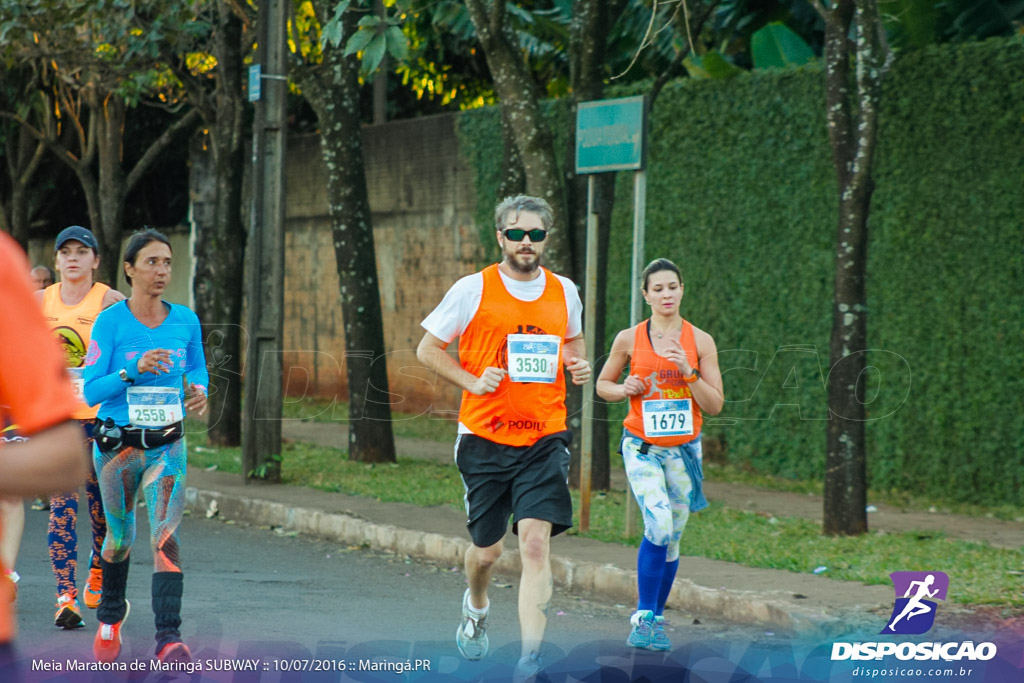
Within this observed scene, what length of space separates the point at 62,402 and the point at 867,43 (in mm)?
7878

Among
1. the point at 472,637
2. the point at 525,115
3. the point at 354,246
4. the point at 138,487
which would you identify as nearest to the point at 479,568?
the point at 472,637

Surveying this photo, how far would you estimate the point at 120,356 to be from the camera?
5973mm

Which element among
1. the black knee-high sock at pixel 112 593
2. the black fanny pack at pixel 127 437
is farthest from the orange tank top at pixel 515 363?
the black knee-high sock at pixel 112 593

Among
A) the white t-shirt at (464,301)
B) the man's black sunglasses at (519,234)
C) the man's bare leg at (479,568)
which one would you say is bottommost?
the man's bare leg at (479,568)

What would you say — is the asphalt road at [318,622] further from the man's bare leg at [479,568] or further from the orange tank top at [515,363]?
the orange tank top at [515,363]

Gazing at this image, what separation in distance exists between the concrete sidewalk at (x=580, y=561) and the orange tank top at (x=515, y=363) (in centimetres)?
190

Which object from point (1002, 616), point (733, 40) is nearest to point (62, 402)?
point (1002, 616)

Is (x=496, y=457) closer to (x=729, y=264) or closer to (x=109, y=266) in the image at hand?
(x=729, y=264)

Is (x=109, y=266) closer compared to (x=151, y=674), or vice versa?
(x=151, y=674)

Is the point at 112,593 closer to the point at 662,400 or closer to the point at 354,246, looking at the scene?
Answer: the point at 662,400

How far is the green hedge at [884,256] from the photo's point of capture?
10820 mm

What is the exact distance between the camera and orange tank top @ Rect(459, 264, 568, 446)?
581 cm

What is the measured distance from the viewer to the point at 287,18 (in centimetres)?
1198

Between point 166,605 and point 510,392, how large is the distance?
1.71 meters
